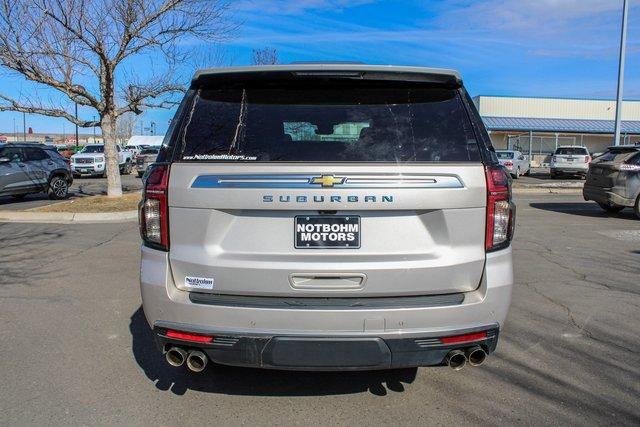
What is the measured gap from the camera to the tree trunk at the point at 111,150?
14.4 metres

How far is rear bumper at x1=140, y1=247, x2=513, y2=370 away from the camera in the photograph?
2877mm

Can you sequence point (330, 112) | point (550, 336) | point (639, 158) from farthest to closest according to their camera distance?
point (639, 158) → point (550, 336) → point (330, 112)

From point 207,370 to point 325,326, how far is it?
1.53m

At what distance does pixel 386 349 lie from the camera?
2902 mm

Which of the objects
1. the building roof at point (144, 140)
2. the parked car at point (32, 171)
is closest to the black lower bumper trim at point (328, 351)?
the parked car at point (32, 171)

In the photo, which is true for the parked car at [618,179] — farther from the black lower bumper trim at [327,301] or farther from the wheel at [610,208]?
the black lower bumper trim at [327,301]

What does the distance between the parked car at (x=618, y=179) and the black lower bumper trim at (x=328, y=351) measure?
11.1 meters

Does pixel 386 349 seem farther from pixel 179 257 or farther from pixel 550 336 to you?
pixel 550 336

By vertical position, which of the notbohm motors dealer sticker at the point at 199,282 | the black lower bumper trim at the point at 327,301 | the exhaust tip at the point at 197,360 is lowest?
the exhaust tip at the point at 197,360

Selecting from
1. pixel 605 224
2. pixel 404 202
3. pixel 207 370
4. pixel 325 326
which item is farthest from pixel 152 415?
pixel 605 224

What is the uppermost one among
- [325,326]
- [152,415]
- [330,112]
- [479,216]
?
[330,112]

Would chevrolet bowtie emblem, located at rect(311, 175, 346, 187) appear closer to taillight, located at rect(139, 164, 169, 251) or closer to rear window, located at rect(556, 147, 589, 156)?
taillight, located at rect(139, 164, 169, 251)

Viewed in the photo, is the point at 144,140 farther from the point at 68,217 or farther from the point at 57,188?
the point at 68,217

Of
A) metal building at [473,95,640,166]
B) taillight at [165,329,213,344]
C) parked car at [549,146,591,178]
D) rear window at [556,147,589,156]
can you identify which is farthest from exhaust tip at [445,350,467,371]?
metal building at [473,95,640,166]
